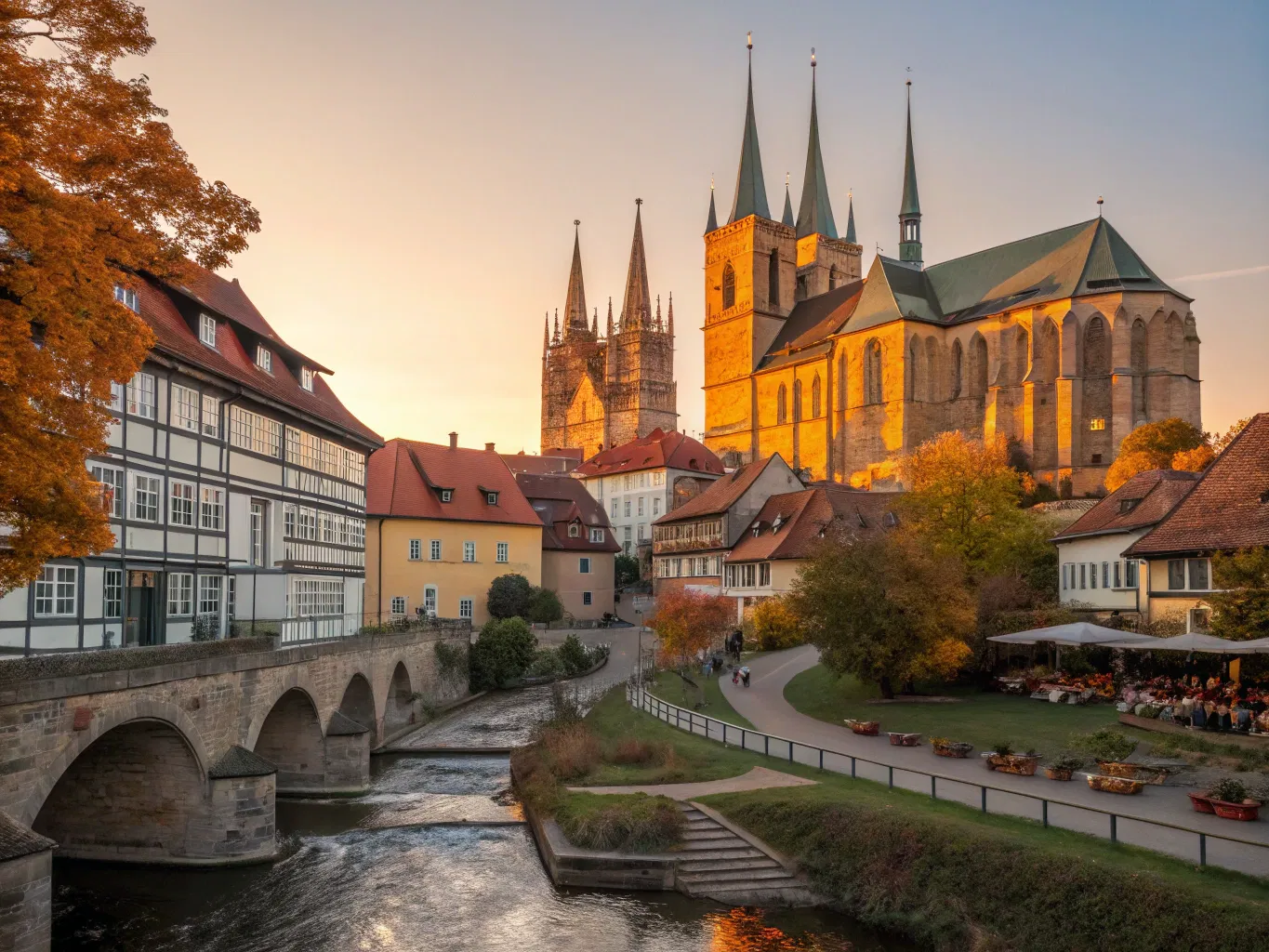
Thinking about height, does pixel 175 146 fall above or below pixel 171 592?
above

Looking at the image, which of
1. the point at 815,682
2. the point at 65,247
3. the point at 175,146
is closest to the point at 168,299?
the point at 175,146

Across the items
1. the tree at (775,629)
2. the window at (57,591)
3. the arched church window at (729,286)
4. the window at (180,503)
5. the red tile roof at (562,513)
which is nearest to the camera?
the window at (57,591)

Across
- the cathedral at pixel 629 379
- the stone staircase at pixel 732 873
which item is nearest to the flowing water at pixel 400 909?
the stone staircase at pixel 732 873

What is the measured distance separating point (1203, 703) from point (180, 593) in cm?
2328

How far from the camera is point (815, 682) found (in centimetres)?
3775

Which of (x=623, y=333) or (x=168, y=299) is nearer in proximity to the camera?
(x=168, y=299)

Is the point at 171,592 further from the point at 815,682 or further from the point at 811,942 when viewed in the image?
the point at 815,682

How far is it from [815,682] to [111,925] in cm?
2473

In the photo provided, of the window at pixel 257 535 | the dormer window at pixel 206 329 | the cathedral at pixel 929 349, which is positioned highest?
the cathedral at pixel 929 349

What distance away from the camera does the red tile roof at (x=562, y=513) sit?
6569 centimetres

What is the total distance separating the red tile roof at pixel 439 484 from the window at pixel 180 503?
25.8 meters

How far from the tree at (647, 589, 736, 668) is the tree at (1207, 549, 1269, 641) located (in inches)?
753

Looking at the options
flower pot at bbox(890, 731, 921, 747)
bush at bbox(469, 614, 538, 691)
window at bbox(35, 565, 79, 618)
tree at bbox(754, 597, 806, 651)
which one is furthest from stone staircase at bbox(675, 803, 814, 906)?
tree at bbox(754, 597, 806, 651)

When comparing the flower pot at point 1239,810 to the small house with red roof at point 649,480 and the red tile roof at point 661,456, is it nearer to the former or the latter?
the small house with red roof at point 649,480
